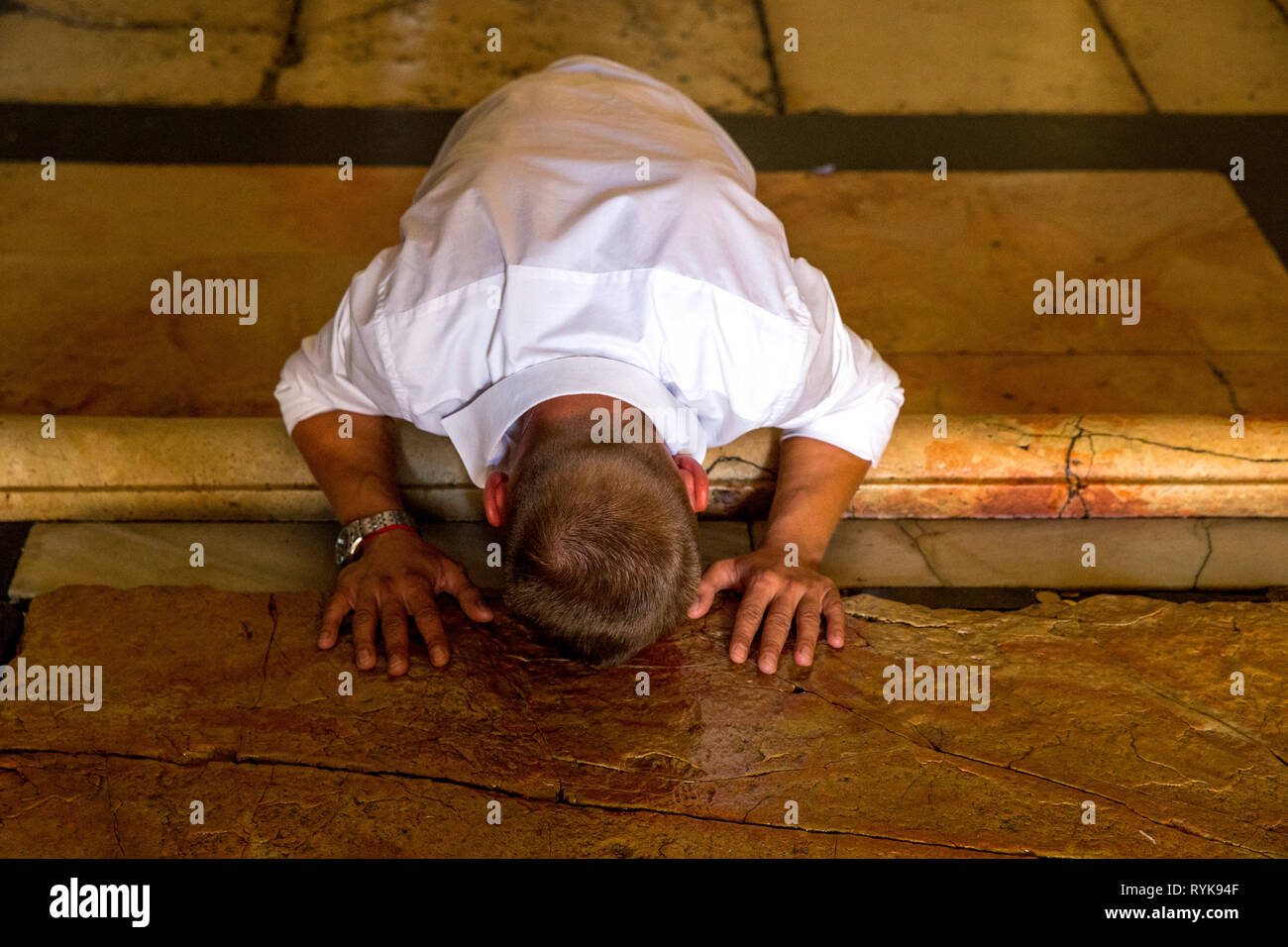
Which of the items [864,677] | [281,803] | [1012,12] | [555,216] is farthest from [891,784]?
[1012,12]

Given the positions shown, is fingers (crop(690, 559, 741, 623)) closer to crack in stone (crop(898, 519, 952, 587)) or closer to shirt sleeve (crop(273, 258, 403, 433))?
crack in stone (crop(898, 519, 952, 587))

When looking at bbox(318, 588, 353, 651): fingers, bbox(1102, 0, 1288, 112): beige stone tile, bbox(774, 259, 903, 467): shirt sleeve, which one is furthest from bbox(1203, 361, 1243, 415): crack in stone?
bbox(318, 588, 353, 651): fingers

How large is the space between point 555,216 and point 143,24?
2.96 m

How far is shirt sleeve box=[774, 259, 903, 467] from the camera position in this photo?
81.0 inches

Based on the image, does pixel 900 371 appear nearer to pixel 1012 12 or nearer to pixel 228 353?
pixel 228 353

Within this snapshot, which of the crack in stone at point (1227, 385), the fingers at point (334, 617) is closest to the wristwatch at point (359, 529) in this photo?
the fingers at point (334, 617)

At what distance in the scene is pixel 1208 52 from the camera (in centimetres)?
430

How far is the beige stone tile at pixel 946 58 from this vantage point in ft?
13.0

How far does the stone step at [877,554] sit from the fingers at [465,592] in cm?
17

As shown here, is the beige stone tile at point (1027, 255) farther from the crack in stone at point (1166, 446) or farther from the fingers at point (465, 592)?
→ the fingers at point (465, 592)

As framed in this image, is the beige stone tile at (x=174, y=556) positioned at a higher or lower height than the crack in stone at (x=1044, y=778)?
higher
